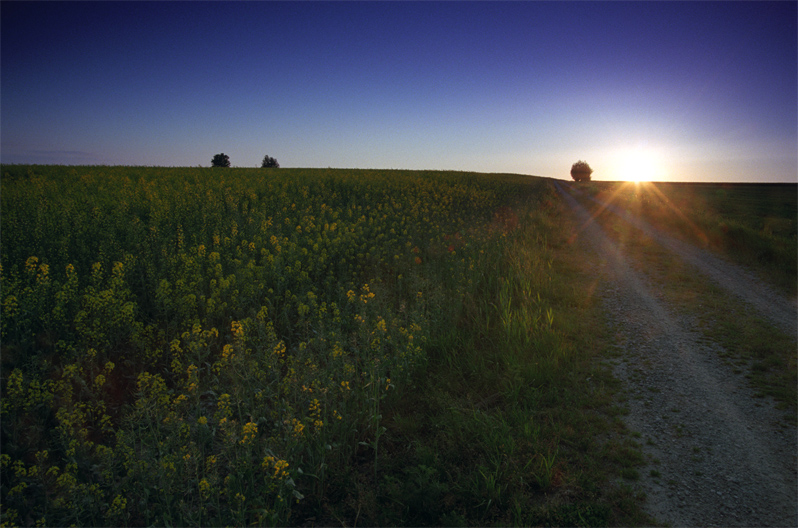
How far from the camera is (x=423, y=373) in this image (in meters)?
5.12

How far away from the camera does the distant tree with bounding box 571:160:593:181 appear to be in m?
89.3

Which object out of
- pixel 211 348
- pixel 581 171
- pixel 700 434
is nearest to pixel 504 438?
pixel 700 434

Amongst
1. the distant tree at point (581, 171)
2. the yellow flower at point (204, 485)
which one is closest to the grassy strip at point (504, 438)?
the yellow flower at point (204, 485)

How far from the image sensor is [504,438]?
372 centimetres

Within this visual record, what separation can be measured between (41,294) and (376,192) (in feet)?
42.2

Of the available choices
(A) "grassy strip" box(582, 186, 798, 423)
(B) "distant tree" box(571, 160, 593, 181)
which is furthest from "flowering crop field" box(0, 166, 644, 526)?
(B) "distant tree" box(571, 160, 593, 181)

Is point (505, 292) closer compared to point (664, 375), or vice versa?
point (664, 375)

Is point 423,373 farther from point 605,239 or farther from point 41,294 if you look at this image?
point 605,239

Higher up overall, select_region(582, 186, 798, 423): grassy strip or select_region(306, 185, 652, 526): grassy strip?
select_region(582, 186, 798, 423): grassy strip

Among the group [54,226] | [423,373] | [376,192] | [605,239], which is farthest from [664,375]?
[376,192]

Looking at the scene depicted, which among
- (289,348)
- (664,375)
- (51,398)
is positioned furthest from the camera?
(289,348)

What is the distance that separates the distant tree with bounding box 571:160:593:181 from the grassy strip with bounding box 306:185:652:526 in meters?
93.6

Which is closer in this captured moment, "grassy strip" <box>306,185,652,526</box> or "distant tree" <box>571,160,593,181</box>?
"grassy strip" <box>306,185,652,526</box>

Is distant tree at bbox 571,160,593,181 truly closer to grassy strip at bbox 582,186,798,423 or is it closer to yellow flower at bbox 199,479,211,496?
grassy strip at bbox 582,186,798,423
